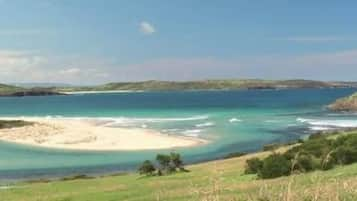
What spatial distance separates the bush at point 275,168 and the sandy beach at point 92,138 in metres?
38.3

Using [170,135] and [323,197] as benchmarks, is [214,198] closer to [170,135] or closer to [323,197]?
[323,197]

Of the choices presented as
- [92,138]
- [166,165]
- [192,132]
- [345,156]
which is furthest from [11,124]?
[345,156]

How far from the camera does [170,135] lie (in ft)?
243

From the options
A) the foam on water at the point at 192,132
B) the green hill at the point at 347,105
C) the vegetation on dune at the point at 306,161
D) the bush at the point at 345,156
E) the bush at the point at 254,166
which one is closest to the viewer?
the vegetation on dune at the point at 306,161

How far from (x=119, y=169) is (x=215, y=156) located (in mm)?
9982

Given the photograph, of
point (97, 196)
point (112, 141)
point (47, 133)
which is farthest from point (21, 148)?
point (97, 196)

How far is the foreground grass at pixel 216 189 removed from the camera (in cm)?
863

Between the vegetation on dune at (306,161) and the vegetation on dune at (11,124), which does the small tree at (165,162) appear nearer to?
the vegetation on dune at (306,161)

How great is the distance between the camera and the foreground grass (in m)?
8.63

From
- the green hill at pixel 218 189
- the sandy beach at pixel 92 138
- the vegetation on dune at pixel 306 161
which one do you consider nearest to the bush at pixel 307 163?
the vegetation on dune at pixel 306 161

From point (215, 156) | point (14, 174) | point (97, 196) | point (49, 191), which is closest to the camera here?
point (97, 196)

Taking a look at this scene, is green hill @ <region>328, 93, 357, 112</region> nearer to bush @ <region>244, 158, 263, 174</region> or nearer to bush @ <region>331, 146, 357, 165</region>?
bush @ <region>244, 158, 263, 174</region>

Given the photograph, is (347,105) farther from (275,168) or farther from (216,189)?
(216,189)

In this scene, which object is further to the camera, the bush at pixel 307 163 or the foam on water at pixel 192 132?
the foam on water at pixel 192 132
